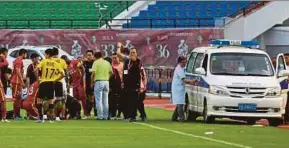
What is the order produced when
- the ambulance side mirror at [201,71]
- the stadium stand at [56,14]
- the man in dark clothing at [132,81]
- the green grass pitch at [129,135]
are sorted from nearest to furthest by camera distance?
1. the green grass pitch at [129,135]
2. the ambulance side mirror at [201,71]
3. the man in dark clothing at [132,81]
4. the stadium stand at [56,14]

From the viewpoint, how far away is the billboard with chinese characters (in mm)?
44406

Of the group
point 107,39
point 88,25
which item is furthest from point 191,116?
point 88,25

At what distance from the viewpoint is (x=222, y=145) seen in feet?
63.9

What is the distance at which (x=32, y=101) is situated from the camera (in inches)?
1130

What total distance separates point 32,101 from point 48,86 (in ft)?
8.03

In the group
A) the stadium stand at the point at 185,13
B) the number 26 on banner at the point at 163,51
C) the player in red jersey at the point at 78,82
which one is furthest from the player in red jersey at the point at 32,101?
the stadium stand at the point at 185,13

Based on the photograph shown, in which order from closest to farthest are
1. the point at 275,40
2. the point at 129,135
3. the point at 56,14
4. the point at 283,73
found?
the point at 129,135 → the point at 283,73 → the point at 275,40 → the point at 56,14

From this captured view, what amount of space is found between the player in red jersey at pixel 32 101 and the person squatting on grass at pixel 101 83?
5.19 ft

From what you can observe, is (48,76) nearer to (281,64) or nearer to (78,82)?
(78,82)

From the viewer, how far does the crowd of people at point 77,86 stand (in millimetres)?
26625

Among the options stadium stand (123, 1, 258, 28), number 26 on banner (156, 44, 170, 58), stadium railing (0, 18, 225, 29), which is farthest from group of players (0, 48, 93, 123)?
stadium stand (123, 1, 258, 28)

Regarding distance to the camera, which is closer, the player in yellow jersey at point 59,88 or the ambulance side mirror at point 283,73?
the player in yellow jersey at point 59,88

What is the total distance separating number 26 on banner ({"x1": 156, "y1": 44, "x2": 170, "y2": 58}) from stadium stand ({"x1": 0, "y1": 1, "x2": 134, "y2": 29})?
5.10 m

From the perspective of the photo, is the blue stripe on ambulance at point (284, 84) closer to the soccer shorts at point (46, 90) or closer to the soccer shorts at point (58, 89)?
the soccer shorts at point (58, 89)
